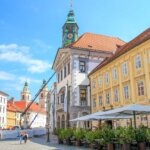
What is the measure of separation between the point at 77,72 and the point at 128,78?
11.6m

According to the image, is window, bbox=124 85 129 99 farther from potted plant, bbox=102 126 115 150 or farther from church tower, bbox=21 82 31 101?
church tower, bbox=21 82 31 101

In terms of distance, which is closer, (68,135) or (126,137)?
(126,137)

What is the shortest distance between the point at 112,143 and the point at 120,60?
12.8 m

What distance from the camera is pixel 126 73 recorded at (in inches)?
1000

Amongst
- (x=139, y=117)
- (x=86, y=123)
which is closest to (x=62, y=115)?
(x=86, y=123)

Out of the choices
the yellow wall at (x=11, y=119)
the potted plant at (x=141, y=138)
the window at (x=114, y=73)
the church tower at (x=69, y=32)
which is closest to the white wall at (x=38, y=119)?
the yellow wall at (x=11, y=119)

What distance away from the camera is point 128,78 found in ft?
81.8

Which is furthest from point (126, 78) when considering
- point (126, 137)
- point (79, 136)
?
point (126, 137)

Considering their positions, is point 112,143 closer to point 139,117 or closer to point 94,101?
point 139,117

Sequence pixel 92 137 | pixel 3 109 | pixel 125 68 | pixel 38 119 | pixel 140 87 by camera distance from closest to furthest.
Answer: pixel 92 137 → pixel 140 87 → pixel 125 68 → pixel 3 109 → pixel 38 119

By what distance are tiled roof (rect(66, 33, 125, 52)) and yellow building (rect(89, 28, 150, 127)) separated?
19.8ft

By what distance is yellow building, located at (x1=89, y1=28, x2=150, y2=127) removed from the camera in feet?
73.7

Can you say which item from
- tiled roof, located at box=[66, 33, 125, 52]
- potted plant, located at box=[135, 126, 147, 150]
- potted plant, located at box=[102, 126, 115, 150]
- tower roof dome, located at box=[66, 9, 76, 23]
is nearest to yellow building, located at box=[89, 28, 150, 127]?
tiled roof, located at box=[66, 33, 125, 52]

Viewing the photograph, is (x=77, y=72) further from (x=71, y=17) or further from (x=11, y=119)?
(x=11, y=119)
